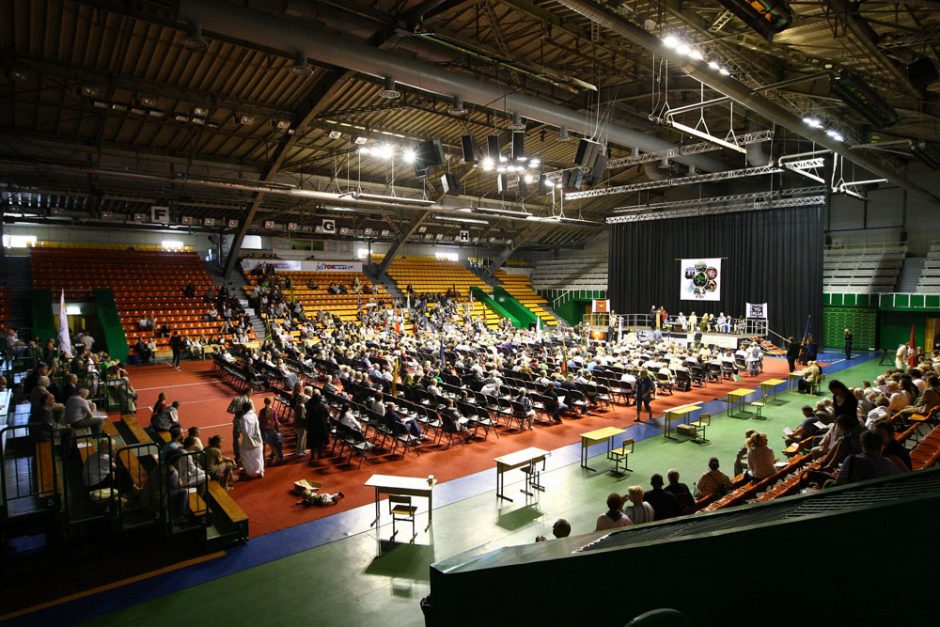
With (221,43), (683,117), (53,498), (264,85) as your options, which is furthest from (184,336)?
(683,117)

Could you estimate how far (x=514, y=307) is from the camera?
36531 mm

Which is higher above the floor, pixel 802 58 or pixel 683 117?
pixel 683 117

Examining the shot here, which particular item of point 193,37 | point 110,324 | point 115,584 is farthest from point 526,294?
point 115,584

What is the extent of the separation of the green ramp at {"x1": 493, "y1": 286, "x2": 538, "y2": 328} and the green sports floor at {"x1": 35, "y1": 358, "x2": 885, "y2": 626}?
25.9 m

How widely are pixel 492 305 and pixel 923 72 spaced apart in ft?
91.9

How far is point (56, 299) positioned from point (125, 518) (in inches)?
759

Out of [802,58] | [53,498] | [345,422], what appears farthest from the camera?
[802,58]

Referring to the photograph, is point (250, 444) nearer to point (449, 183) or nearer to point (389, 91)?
point (389, 91)

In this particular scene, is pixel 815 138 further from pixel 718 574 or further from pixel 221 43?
pixel 221 43

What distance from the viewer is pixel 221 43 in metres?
12.7

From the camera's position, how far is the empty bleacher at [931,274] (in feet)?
75.6

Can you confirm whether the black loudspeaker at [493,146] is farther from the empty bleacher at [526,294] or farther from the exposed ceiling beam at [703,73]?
the empty bleacher at [526,294]

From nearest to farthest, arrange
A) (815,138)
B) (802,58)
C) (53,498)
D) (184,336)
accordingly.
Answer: (53,498) < (802,58) < (815,138) < (184,336)

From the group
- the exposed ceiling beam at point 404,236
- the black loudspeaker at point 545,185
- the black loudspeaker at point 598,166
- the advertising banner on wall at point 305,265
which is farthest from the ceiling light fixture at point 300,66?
the advertising banner on wall at point 305,265
